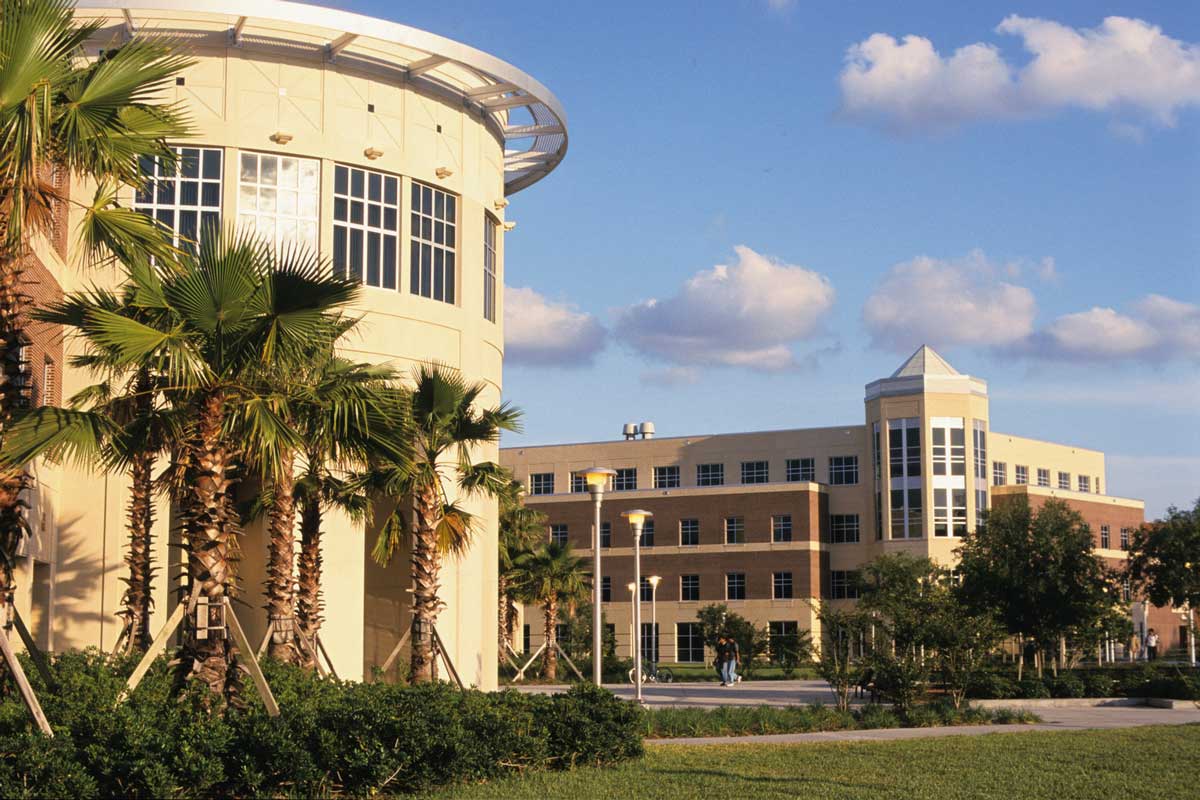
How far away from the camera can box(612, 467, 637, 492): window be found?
306 feet

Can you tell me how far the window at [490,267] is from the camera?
40.0 metres

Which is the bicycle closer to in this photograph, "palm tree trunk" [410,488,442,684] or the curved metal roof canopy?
the curved metal roof canopy

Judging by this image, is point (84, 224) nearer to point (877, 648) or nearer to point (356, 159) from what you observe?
point (877, 648)

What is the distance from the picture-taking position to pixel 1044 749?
1970 cm

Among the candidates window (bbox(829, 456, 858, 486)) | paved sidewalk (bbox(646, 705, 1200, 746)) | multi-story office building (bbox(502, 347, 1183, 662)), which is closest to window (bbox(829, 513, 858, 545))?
multi-story office building (bbox(502, 347, 1183, 662))

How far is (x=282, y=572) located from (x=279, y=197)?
42.0 ft

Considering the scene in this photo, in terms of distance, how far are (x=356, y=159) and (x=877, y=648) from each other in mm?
17965

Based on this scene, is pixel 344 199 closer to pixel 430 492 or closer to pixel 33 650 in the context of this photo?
pixel 430 492

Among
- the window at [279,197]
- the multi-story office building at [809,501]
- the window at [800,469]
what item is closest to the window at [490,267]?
the window at [279,197]

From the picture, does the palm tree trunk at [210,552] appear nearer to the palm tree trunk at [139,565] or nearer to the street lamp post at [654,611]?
the palm tree trunk at [139,565]

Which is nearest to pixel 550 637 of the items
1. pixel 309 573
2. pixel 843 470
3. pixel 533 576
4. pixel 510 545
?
pixel 533 576

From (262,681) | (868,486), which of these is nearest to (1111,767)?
(262,681)

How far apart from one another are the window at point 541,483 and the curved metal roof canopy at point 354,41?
59282 mm

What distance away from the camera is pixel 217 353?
15641 mm
